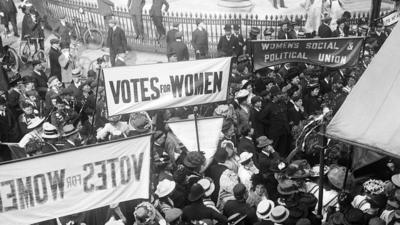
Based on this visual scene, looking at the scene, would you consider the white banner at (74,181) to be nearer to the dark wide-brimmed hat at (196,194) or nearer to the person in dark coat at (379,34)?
the dark wide-brimmed hat at (196,194)

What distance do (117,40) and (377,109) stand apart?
35.0 feet

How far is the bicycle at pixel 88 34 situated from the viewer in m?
17.3

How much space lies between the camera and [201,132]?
7684 millimetres

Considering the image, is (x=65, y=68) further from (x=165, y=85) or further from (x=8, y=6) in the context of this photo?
(x=8, y=6)

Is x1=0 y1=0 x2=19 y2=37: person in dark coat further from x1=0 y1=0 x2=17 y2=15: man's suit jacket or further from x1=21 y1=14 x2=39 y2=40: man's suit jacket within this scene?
x1=21 y1=14 x2=39 y2=40: man's suit jacket

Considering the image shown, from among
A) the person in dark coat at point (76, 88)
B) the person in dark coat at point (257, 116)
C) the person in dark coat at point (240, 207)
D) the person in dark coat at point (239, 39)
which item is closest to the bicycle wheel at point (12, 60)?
the person in dark coat at point (76, 88)

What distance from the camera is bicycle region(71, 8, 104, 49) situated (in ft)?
56.6

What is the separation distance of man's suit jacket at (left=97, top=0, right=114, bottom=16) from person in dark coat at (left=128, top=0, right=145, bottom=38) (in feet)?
2.24

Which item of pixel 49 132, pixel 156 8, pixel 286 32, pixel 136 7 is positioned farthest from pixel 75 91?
pixel 156 8

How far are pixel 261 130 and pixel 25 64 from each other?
8400 mm

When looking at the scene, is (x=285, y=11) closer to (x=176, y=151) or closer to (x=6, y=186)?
(x=176, y=151)

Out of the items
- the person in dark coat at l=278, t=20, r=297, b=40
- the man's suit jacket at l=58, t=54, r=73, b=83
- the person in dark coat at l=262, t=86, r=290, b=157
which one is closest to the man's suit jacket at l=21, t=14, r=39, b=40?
the man's suit jacket at l=58, t=54, r=73, b=83

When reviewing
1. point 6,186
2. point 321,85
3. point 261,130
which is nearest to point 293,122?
point 261,130

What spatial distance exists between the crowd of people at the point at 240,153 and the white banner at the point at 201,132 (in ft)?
0.56
